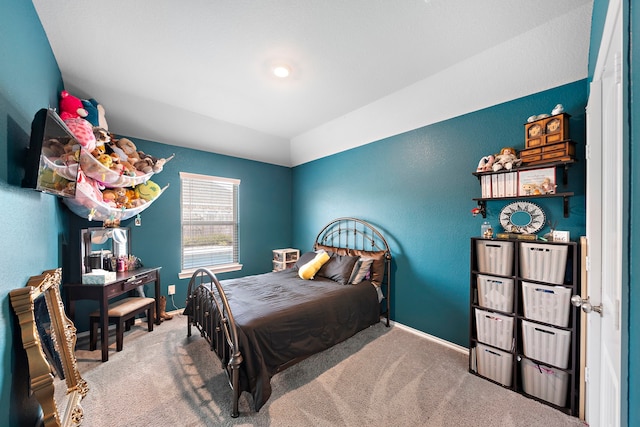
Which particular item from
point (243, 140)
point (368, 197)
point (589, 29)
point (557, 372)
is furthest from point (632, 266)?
point (243, 140)

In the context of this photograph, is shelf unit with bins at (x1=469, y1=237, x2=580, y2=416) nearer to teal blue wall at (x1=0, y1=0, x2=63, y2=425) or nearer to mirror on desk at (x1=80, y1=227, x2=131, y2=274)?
teal blue wall at (x1=0, y1=0, x2=63, y2=425)

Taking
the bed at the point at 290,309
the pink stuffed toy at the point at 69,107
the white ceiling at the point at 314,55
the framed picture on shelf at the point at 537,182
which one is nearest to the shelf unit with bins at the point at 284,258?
the bed at the point at 290,309

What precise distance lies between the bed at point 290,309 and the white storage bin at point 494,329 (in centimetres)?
110

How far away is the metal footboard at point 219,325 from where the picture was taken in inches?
67.2

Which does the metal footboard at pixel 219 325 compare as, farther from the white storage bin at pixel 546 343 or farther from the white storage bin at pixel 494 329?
the white storage bin at pixel 546 343

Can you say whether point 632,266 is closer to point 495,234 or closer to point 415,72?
point 495,234

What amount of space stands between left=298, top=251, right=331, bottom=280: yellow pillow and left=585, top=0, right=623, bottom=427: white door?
2.50 meters

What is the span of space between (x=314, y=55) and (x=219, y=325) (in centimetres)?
246

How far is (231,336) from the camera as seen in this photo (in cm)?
180

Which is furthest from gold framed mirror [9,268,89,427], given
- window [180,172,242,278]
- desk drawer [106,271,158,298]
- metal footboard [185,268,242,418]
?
window [180,172,242,278]

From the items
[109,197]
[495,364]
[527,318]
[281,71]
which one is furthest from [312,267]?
[109,197]

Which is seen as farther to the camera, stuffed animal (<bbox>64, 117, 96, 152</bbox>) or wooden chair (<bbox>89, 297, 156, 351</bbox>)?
wooden chair (<bbox>89, 297, 156, 351</bbox>)

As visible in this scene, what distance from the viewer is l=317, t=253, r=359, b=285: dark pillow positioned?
3051mm

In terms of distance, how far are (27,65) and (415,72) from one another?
2.86 metres
